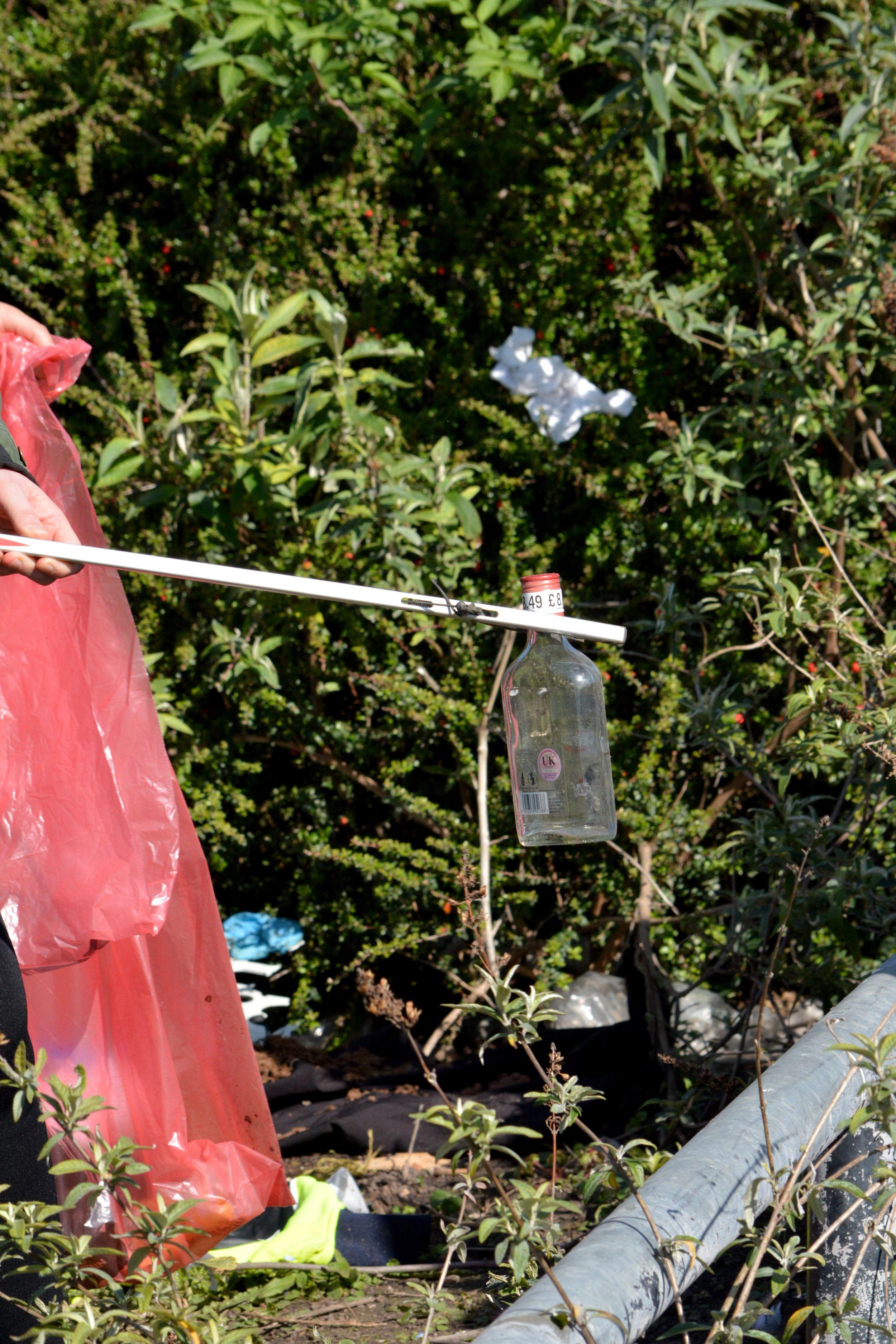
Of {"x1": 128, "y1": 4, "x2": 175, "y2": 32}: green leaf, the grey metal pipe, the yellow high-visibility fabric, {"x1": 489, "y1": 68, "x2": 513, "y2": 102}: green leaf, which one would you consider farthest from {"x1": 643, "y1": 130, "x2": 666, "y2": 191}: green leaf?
the yellow high-visibility fabric

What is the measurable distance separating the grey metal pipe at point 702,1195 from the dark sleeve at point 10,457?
128 cm

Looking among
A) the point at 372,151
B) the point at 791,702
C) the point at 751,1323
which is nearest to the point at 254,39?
the point at 372,151

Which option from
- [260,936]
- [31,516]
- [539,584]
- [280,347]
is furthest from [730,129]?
[260,936]

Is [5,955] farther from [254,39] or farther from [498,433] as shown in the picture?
[254,39]

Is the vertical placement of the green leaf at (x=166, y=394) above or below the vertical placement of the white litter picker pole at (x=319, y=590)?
above

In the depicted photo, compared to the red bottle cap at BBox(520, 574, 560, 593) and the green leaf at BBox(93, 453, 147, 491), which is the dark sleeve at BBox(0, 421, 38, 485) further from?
the green leaf at BBox(93, 453, 147, 491)

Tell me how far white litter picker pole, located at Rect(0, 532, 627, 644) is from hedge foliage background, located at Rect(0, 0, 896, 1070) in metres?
1.31

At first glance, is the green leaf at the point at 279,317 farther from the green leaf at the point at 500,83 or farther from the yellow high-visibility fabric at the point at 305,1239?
the yellow high-visibility fabric at the point at 305,1239

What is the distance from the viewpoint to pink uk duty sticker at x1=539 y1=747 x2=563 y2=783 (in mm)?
1588

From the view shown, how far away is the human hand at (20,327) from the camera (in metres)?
1.97

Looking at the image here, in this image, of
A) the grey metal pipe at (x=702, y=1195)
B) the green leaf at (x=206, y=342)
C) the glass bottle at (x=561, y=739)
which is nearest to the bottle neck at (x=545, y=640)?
the glass bottle at (x=561, y=739)

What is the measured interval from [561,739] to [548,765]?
32 centimetres

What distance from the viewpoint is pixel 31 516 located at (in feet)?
5.20

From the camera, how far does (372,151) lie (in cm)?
336
